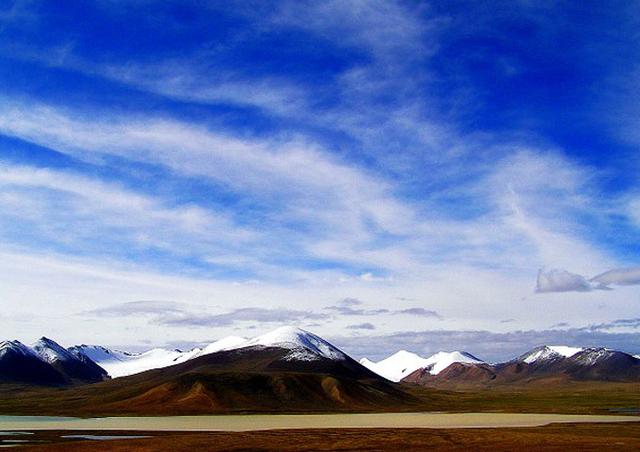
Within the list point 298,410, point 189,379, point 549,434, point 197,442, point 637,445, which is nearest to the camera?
point 637,445

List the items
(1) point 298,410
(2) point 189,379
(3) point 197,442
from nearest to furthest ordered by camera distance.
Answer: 1. (3) point 197,442
2. (1) point 298,410
3. (2) point 189,379

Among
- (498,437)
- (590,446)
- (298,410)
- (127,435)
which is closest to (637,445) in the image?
(590,446)

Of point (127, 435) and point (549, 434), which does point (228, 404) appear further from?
point (549, 434)

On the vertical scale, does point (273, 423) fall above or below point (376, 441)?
below

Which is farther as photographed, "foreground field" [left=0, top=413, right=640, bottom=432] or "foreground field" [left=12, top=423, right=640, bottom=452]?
"foreground field" [left=0, top=413, right=640, bottom=432]

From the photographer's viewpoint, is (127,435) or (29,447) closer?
(29,447)

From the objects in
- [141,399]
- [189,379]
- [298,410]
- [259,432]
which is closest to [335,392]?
[298,410]

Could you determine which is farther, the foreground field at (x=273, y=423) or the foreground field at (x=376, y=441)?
the foreground field at (x=273, y=423)
